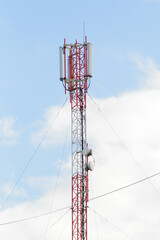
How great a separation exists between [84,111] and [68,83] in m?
2.90

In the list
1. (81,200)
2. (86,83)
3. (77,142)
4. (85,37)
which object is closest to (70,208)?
(81,200)

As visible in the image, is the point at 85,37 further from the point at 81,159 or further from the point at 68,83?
the point at 81,159

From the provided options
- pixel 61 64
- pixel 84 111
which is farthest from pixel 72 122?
pixel 61 64

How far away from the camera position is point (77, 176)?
203 ft

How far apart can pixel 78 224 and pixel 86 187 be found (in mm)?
3241

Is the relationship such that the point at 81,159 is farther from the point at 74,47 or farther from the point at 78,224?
the point at 74,47

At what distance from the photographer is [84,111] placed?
207 feet

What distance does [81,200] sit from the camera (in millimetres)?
61438

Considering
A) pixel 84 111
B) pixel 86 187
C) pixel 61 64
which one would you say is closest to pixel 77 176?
pixel 86 187

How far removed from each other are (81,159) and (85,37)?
1080 cm

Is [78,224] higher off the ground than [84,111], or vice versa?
[84,111]

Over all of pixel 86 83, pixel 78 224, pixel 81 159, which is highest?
pixel 86 83

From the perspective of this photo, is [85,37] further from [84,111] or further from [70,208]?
[70,208]

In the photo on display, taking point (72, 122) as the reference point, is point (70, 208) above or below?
below
